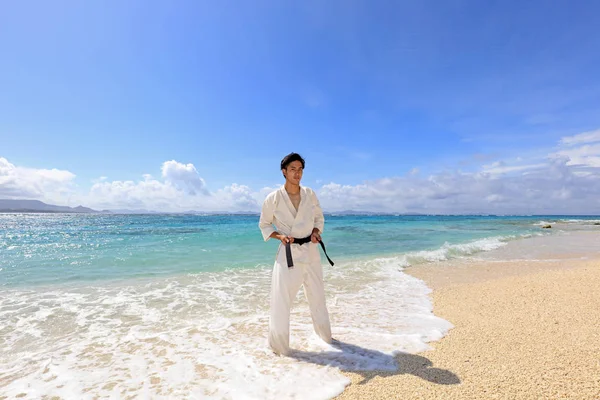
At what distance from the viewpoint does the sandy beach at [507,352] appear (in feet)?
8.82

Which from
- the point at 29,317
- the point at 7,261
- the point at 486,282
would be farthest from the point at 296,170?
the point at 7,261

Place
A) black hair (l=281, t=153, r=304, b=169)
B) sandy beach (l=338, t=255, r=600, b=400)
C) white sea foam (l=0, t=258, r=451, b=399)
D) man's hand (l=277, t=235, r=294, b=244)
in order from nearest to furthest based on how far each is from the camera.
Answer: sandy beach (l=338, t=255, r=600, b=400) < white sea foam (l=0, t=258, r=451, b=399) < man's hand (l=277, t=235, r=294, b=244) < black hair (l=281, t=153, r=304, b=169)

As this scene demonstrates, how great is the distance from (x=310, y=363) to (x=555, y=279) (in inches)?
299

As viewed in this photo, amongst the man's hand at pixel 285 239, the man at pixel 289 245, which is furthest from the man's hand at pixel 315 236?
the man's hand at pixel 285 239

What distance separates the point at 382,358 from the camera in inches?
140

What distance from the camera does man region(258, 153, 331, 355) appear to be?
12.0ft

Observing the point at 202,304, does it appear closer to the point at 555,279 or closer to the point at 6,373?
the point at 6,373

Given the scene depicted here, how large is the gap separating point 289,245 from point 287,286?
1.62 ft

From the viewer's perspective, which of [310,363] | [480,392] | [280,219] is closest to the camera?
[480,392]

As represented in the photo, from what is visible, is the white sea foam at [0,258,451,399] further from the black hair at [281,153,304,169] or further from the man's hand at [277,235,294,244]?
the black hair at [281,153,304,169]

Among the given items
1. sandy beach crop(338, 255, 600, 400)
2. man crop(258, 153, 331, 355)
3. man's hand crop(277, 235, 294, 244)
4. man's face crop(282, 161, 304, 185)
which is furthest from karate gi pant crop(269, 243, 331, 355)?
sandy beach crop(338, 255, 600, 400)

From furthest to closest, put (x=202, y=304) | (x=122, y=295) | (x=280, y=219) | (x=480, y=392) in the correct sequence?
1. (x=122, y=295)
2. (x=202, y=304)
3. (x=280, y=219)
4. (x=480, y=392)

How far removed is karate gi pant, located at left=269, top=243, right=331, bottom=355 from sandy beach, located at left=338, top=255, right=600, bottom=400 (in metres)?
0.95

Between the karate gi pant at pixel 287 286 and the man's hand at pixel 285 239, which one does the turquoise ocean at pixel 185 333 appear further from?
the man's hand at pixel 285 239
